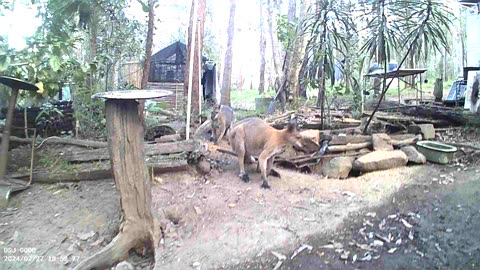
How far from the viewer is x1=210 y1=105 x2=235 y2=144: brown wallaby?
297 inches

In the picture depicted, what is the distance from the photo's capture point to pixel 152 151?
581cm

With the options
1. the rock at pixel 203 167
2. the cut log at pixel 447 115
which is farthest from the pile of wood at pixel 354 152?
the rock at pixel 203 167

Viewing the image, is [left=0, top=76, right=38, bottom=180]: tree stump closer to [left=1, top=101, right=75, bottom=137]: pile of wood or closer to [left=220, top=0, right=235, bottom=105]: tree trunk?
[left=1, top=101, right=75, bottom=137]: pile of wood

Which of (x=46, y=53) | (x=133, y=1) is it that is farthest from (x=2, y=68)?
(x=133, y=1)

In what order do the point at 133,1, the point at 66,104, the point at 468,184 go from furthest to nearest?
1. the point at 133,1
2. the point at 66,104
3. the point at 468,184

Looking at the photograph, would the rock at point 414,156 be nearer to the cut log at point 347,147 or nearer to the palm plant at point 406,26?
the cut log at point 347,147

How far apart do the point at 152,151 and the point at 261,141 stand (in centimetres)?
162

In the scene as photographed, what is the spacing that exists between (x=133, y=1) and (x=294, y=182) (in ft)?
15.2

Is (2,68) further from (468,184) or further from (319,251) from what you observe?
(468,184)

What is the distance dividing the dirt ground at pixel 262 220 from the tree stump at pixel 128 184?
216 mm

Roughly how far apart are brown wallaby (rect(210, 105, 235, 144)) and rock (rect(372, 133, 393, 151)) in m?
2.63

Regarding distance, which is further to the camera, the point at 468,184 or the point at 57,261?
the point at 468,184

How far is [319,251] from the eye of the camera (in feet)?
12.9

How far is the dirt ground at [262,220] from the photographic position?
3.85 metres
